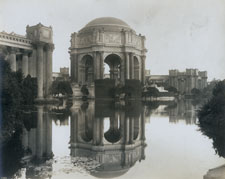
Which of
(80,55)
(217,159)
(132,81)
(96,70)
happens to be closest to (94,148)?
(217,159)

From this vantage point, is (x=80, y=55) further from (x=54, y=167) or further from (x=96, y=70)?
(x=54, y=167)

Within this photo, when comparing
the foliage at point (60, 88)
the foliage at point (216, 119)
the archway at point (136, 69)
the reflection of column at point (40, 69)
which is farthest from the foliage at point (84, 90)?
the foliage at point (216, 119)

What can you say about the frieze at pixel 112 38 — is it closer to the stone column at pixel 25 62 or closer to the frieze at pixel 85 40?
the frieze at pixel 85 40

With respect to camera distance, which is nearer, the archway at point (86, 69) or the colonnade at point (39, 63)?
the colonnade at point (39, 63)

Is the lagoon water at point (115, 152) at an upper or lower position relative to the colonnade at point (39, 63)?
lower

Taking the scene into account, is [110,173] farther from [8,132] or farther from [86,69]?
[86,69]
